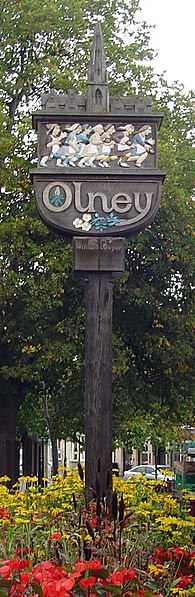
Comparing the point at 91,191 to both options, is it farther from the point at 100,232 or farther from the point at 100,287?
the point at 100,287

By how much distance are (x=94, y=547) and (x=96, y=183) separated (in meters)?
5.60

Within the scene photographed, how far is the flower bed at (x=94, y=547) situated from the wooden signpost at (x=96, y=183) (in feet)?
6.75

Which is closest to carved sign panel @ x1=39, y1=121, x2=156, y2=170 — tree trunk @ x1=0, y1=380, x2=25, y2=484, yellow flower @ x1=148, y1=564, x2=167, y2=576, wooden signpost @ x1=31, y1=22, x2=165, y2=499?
wooden signpost @ x1=31, y1=22, x2=165, y2=499

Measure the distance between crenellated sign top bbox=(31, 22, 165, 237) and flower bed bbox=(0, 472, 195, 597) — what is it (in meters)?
2.84

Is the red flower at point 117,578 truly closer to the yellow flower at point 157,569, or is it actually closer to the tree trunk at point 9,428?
the yellow flower at point 157,569

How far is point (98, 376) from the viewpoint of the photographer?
9.69 m

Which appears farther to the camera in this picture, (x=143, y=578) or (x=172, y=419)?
(x=172, y=419)

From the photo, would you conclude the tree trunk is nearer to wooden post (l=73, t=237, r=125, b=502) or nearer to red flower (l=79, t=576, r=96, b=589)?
wooden post (l=73, t=237, r=125, b=502)

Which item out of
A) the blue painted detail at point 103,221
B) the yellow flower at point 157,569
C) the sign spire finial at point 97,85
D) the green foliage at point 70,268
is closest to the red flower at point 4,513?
the yellow flower at point 157,569

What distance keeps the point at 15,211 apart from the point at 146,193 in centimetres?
999

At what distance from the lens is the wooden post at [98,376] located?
9516mm

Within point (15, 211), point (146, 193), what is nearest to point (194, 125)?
point (15, 211)

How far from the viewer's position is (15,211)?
64.7 feet

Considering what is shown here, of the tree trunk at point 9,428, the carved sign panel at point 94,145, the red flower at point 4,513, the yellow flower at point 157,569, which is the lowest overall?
the yellow flower at point 157,569
